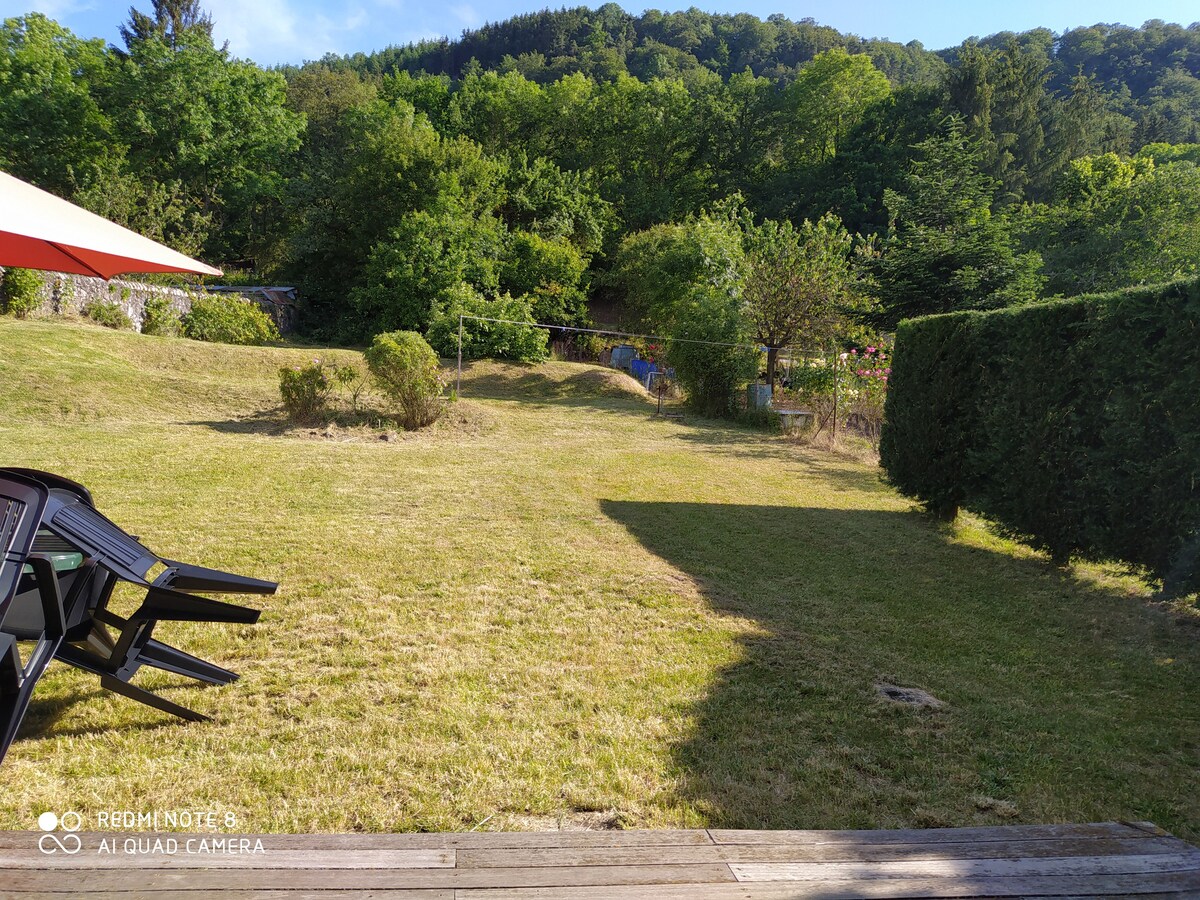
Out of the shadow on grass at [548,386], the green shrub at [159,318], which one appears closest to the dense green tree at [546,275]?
the shadow on grass at [548,386]

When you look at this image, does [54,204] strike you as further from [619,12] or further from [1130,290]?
[619,12]

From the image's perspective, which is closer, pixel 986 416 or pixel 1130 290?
pixel 1130 290

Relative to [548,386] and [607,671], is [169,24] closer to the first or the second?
[548,386]

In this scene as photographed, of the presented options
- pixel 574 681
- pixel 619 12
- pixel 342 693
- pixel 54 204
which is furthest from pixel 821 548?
pixel 619 12

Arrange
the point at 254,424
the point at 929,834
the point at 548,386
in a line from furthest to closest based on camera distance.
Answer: the point at 548,386 < the point at 254,424 < the point at 929,834

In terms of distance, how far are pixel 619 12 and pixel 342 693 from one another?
78.2 meters

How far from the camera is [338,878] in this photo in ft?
5.31

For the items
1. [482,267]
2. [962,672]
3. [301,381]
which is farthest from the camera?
[482,267]

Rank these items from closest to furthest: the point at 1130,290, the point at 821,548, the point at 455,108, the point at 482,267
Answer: the point at 1130,290, the point at 821,548, the point at 482,267, the point at 455,108

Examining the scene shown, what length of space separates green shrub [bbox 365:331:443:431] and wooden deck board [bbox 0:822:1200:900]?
9128 millimetres

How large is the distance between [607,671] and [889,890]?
1.76 m

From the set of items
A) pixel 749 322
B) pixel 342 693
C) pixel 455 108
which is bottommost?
pixel 342 693

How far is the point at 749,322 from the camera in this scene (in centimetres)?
1534

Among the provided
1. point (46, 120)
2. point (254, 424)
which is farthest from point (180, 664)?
point (46, 120)
